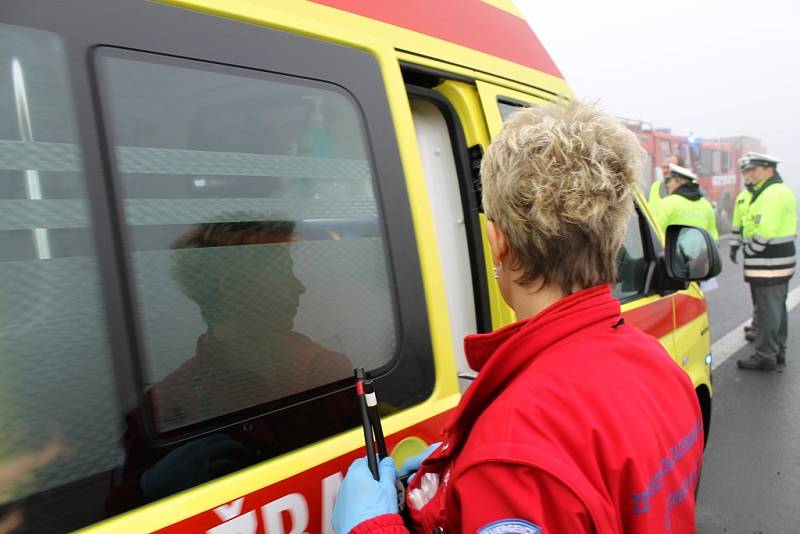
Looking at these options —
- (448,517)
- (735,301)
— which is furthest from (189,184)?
(735,301)

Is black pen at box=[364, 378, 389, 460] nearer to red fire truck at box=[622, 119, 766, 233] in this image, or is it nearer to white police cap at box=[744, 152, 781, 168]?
white police cap at box=[744, 152, 781, 168]

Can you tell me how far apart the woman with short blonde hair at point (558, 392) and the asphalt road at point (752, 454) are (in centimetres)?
254

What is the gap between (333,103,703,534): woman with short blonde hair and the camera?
0.77m

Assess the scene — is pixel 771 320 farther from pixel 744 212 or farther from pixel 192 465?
pixel 192 465

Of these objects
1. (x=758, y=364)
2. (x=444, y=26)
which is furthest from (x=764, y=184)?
(x=444, y=26)

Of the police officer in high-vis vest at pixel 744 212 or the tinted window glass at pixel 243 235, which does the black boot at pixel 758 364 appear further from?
the tinted window glass at pixel 243 235

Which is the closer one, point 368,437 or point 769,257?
point 368,437

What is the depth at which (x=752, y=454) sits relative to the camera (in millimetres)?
3604

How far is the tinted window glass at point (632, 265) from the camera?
2449mm

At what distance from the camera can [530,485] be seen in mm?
755

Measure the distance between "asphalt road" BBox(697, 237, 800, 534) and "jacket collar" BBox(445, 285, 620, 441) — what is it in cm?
263

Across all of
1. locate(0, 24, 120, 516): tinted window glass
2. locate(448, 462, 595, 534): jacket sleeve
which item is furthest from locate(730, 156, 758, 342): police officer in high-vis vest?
locate(0, 24, 120, 516): tinted window glass

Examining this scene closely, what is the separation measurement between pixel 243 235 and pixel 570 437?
0.75 metres

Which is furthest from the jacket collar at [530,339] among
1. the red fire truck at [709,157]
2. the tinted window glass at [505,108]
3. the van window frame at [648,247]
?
the red fire truck at [709,157]
